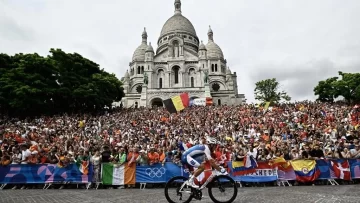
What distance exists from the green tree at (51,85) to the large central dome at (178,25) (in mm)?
38867

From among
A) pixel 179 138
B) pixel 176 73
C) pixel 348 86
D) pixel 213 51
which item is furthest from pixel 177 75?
pixel 179 138

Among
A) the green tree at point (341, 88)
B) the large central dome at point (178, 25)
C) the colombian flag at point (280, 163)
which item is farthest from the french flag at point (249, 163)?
the large central dome at point (178, 25)

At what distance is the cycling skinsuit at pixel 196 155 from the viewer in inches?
255

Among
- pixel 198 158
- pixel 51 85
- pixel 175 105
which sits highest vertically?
pixel 51 85

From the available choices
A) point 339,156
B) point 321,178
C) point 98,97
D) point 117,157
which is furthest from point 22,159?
point 98,97

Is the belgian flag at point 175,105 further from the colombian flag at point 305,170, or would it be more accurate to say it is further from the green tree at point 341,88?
the green tree at point 341,88

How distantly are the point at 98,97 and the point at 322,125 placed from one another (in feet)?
82.9

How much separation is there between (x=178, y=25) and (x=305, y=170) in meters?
66.6

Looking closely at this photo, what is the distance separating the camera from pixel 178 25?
73062mm

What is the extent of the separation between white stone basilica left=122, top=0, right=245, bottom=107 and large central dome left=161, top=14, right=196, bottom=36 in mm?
1808

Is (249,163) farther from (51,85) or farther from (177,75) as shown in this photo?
(177,75)

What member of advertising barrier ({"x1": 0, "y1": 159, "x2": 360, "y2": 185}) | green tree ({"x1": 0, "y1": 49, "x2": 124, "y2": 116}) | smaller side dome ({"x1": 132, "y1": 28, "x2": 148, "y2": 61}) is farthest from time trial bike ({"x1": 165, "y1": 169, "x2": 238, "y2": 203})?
smaller side dome ({"x1": 132, "y1": 28, "x2": 148, "y2": 61})

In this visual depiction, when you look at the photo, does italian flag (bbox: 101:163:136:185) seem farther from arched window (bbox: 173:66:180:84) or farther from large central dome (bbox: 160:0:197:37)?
large central dome (bbox: 160:0:197:37)

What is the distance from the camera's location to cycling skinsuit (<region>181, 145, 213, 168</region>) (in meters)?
6.47
